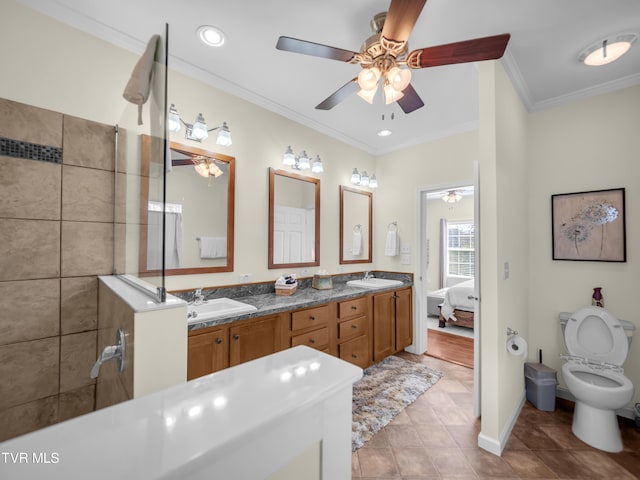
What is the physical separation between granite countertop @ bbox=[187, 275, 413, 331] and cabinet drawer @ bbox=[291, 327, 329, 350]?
0.24m

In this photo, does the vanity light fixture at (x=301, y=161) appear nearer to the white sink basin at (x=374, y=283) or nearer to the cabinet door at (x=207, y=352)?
the white sink basin at (x=374, y=283)

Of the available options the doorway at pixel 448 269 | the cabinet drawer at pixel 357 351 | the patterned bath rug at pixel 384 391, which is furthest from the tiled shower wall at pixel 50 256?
the doorway at pixel 448 269

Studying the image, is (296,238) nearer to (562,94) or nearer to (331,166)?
(331,166)

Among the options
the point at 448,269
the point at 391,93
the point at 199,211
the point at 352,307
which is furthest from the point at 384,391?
the point at 448,269

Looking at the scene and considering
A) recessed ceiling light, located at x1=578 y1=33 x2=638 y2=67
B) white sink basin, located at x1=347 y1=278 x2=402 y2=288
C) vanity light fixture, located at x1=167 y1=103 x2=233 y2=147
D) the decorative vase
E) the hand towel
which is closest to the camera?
the hand towel

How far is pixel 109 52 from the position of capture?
5.74 feet

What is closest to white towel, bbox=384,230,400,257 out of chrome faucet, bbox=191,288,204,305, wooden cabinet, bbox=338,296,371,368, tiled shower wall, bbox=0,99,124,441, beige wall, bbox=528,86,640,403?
wooden cabinet, bbox=338,296,371,368

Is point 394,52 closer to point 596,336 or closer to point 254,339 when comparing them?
point 254,339

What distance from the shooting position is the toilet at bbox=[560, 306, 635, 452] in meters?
1.81

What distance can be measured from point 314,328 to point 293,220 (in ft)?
3.67

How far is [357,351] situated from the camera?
108 inches

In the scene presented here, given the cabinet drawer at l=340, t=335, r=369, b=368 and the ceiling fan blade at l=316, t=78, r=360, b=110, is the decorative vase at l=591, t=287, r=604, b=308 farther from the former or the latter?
the ceiling fan blade at l=316, t=78, r=360, b=110

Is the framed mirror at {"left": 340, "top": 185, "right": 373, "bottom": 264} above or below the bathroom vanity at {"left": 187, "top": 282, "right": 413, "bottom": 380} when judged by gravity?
above

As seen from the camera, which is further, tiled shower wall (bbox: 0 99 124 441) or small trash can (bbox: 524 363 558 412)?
small trash can (bbox: 524 363 558 412)
